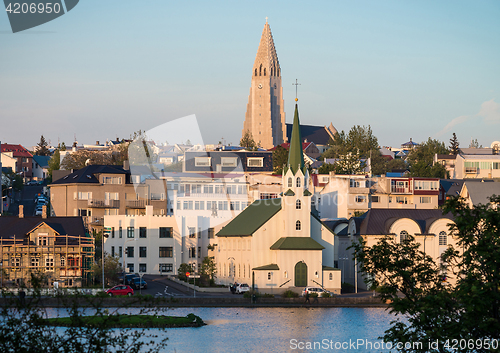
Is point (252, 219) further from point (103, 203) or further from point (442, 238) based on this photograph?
point (103, 203)

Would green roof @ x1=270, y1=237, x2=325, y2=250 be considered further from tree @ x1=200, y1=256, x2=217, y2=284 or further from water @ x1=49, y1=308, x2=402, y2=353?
water @ x1=49, y1=308, x2=402, y2=353

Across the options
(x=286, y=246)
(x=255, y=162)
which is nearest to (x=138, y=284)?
(x=286, y=246)

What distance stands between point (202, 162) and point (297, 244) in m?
59.9

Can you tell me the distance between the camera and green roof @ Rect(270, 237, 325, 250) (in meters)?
87.6

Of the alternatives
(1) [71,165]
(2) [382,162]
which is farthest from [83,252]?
(2) [382,162]

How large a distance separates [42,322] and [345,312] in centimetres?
4896

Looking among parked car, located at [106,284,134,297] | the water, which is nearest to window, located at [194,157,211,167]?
parked car, located at [106,284,134,297]

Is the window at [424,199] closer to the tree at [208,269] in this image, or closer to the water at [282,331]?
the tree at [208,269]

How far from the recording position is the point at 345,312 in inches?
2913

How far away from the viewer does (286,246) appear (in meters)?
88.2

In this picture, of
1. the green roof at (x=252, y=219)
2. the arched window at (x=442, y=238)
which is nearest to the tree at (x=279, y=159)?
the green roof at (x=252, y=219)

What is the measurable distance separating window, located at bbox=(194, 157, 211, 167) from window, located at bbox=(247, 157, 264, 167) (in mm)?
8238

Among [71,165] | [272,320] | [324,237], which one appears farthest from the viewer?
[71,165]

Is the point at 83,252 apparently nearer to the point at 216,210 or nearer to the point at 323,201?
the point at 216,210
